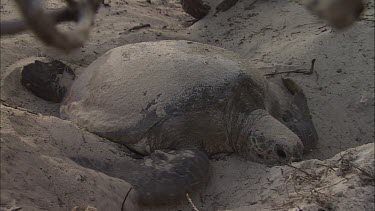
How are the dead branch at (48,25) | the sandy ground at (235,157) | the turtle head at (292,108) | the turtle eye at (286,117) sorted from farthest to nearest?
the turtle eye at (286,117)
the turtle head at (292,108)
the sandy ground at (235,157)
the dead branch at (48,25)

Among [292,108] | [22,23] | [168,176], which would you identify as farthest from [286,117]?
[22,23]

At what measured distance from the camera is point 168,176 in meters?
2.51

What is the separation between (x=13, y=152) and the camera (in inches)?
77.4

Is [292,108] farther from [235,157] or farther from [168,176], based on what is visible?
[168,176]

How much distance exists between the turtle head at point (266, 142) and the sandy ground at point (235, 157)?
0.34ft

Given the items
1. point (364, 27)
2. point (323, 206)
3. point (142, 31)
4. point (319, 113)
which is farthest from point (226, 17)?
point (323, 206)

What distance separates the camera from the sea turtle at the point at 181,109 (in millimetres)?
2824

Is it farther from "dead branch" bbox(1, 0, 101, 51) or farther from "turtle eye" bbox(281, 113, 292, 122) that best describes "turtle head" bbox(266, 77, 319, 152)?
"dead branch" bbox(1, 0, 101, 51)

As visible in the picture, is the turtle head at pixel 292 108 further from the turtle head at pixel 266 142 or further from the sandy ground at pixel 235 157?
the turtle head at pixel 266 142

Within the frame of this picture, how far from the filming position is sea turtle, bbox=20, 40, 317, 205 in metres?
2.82

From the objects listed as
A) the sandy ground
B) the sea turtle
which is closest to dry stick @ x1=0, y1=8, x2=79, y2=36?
the sandy ground

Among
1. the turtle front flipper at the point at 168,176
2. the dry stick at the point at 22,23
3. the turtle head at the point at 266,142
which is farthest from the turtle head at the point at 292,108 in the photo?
the dry stick at the point at 22,23

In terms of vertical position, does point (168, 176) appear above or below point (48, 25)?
below

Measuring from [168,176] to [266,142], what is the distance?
2.30 feet
